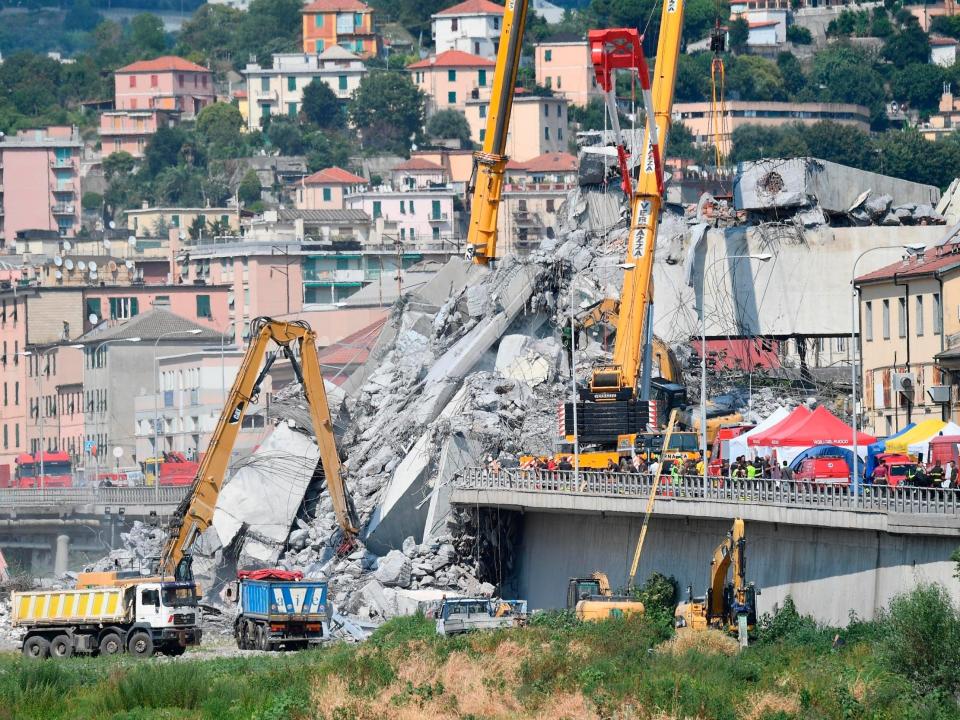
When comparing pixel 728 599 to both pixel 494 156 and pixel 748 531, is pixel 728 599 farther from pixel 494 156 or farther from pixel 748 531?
pixel 494 156

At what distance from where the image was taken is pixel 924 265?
76.4m

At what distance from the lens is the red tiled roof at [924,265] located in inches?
2943

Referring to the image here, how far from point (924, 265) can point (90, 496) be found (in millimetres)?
40722

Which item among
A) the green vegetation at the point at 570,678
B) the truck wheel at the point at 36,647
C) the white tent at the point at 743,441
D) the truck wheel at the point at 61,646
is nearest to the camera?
the green vegetation at the point at 570,678

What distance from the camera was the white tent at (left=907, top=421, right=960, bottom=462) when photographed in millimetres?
62531

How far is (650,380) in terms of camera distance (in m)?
80.1

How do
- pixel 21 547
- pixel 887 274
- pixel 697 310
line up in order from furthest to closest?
pixel 21 547 → pixel 697 310 → pixel 887 274

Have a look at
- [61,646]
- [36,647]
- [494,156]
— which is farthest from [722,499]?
[494,156]

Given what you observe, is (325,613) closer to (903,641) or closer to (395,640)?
(395,640)

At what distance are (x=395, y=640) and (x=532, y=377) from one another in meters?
25.3

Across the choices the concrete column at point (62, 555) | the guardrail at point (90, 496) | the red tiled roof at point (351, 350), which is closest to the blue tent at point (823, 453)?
the guardrail at point (90, 496)

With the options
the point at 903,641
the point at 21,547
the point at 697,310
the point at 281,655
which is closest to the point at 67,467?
the point at 21,547

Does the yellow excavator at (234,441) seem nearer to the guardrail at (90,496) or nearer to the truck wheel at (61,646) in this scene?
the truck wheel at (61,646)

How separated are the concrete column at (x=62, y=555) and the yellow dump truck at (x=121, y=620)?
3685 cm
